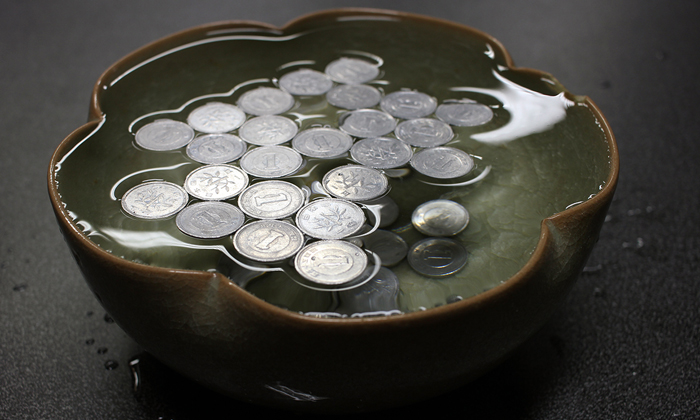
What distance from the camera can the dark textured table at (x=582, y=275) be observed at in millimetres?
994

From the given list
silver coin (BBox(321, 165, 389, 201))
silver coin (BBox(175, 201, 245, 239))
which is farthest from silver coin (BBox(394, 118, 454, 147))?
silver coin (BBox(175, 201, 245, 239))

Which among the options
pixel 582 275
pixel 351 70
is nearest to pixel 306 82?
pixel 351 70

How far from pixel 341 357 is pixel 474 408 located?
33 cm

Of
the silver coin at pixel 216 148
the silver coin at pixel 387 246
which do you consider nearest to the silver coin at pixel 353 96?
the silver coin at pixel 216 148

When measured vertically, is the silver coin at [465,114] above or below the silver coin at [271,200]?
above

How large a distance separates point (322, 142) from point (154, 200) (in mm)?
296

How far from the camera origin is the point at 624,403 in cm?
100

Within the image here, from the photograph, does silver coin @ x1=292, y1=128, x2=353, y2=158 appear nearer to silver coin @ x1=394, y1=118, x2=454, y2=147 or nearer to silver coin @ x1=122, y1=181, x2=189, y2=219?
silver coin @ x1=394, y1=118, x2=454, y2=147

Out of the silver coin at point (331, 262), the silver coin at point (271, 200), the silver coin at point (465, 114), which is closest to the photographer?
the silver coin at point (331, 262)

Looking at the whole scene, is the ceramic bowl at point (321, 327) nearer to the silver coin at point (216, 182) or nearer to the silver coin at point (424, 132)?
the silver coin at point (216, 182)

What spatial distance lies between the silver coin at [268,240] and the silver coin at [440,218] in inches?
7.2

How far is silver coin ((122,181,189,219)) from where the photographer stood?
94 centimetres

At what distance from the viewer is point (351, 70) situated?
1.31m

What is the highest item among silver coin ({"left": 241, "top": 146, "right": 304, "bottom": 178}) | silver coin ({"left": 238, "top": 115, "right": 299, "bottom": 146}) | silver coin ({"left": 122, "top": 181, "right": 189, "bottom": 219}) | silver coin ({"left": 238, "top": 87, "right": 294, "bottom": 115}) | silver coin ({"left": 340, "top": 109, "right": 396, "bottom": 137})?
silver coin ({"left": 340, "top": 109, "right": 396, "bottom": 137})
